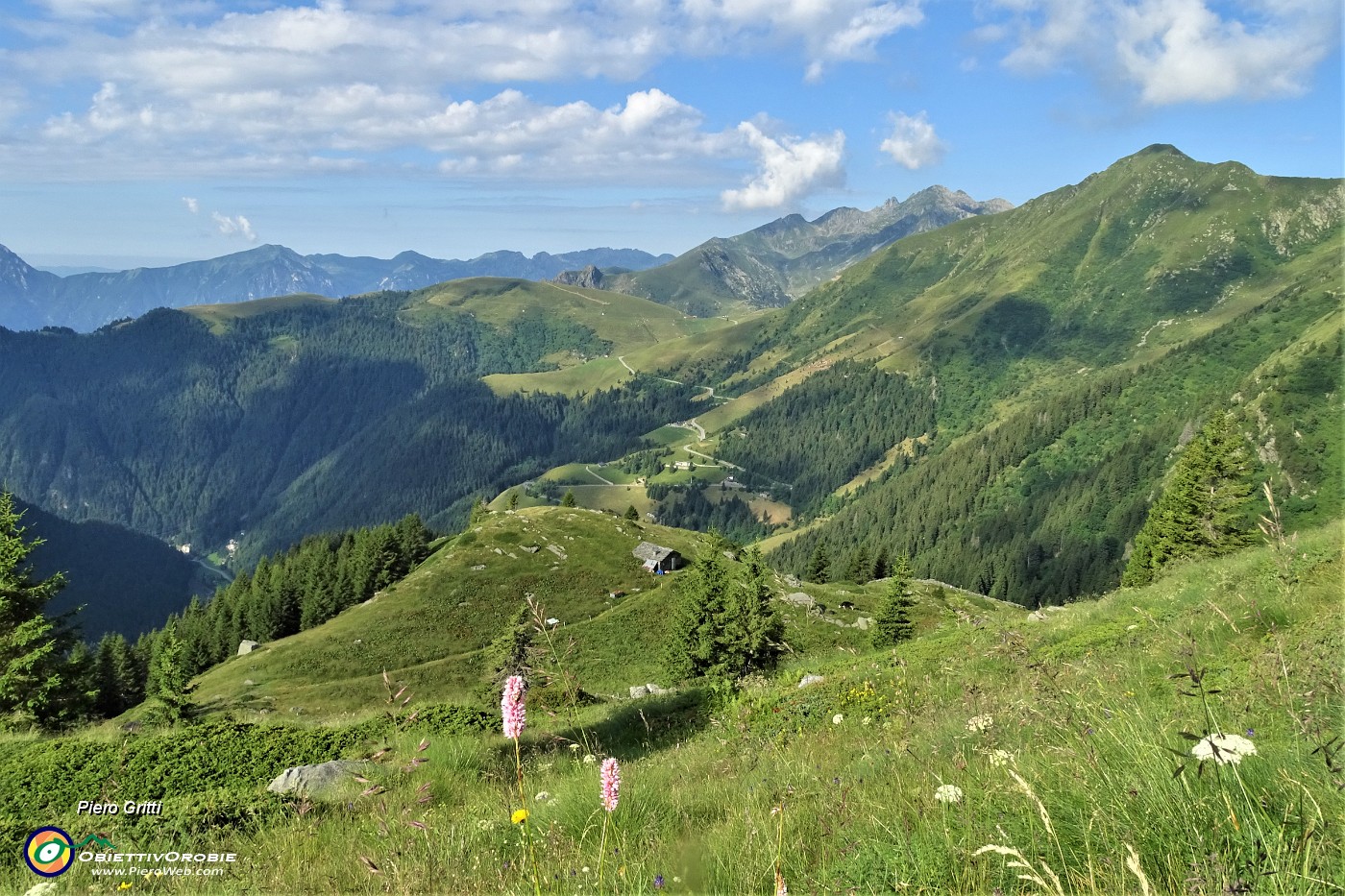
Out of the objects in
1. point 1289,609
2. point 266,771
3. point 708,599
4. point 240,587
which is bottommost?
point 240,587

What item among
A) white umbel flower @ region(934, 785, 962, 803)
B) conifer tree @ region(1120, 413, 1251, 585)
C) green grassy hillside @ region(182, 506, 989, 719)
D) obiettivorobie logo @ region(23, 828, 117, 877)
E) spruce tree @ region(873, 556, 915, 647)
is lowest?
green grassy hillside @ region(182, 506, 989, 719)

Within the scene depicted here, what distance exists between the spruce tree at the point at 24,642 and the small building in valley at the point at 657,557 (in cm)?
6030

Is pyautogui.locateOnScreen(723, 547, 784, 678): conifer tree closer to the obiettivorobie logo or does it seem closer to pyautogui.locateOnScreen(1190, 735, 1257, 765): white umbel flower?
the obiettivorobie logo

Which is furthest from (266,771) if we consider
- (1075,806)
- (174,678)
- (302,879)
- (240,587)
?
(240,587)

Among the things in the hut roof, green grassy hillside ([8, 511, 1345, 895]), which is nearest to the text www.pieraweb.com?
green grassy hillside ([8, 511, 1345, 895])

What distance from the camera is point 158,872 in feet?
18.7

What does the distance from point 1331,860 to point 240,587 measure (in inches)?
4422

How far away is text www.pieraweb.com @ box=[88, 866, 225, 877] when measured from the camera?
18.6 ft

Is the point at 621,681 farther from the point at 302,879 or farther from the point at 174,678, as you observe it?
the point at 302,879

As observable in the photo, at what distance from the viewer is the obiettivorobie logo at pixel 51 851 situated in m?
5.69

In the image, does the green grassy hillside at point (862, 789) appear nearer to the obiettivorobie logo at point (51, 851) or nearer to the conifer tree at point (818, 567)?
the obiettivorobie logo at point (51, 851)

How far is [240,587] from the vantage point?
311 ft

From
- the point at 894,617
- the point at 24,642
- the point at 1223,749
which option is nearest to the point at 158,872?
the point at 1223,749

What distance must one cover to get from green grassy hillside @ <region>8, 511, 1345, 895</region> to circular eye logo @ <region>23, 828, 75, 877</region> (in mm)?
291
